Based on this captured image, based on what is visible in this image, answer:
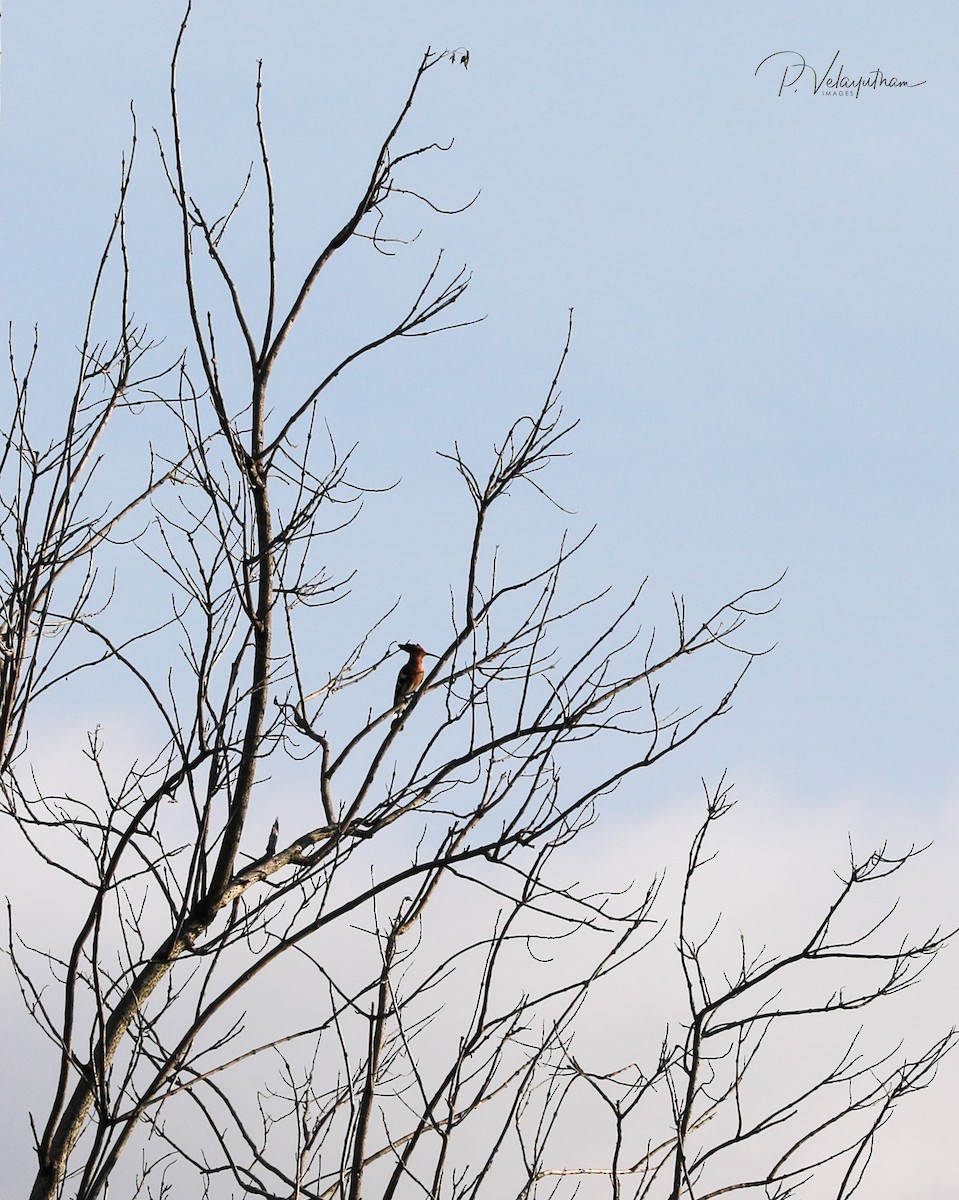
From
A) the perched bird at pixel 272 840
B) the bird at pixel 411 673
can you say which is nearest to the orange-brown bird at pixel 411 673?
the bird at pixel 411 673

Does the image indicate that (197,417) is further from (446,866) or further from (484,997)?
(484,997)

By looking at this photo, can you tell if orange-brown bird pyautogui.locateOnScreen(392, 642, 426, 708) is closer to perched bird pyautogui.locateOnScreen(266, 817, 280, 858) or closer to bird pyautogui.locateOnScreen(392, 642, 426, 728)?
bird pyautogui.locateOnScreen(392, 642, 426, 728)

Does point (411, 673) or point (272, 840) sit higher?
point (411, 673)

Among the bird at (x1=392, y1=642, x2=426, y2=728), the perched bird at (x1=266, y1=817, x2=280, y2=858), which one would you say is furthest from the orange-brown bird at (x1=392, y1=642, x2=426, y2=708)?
the perched bird at (x1=266, y1=817, x2=280, y2=858)

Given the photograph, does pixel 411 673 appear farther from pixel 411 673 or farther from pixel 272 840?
pixel 272 840

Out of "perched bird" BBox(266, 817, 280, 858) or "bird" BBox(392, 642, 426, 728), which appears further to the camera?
"bird" BBox(392, 642, 426, 728)

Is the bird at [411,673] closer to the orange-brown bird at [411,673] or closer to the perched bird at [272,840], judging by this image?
the orange-brown bird at [411,673]

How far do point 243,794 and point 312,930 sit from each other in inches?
15.4

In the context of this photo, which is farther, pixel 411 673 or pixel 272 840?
pixel 411 673

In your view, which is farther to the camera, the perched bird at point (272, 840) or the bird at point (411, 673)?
the bird at point (411, 673)

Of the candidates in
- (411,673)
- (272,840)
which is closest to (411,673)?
(411,673)

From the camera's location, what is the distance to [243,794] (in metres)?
3.51

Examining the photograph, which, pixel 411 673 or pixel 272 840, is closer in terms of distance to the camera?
pixel 272 840

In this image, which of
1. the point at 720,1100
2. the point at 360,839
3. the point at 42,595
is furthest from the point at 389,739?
the point at 720,1100
